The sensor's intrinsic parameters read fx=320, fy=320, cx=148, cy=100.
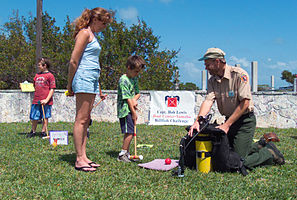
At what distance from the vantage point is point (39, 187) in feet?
10.1

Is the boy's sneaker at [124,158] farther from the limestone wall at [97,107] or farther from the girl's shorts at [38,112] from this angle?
the limestone wall at [97,107]

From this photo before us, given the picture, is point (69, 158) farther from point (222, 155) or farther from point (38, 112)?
point (38, 112)

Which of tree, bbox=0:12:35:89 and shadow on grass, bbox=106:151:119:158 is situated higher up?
tree, bbox=0:12:35:89

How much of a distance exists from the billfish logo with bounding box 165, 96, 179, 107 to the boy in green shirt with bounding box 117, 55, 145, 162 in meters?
5.82

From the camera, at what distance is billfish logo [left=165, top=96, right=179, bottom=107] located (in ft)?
33.3

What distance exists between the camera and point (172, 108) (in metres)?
10.1

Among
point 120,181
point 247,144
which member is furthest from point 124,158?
point 247,144

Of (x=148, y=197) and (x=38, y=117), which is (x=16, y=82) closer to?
(x=38, y=117)

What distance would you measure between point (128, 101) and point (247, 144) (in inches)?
63.8

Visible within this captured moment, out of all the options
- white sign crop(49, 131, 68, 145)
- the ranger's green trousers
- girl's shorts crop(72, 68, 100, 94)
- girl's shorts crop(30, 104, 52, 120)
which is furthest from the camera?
girl's shorts crop(30, 104, 52, 120)

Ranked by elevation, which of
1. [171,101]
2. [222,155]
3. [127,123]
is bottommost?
[222,155]

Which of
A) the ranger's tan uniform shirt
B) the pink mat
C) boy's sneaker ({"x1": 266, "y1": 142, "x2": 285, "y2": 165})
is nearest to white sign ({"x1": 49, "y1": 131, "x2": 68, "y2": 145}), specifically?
the pink mat

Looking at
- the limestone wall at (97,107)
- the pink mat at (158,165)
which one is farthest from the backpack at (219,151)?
the limestone wall at (97,107)

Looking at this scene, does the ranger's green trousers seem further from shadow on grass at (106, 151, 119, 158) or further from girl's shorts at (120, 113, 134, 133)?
shadow on grass at (106, 151, 119, 158)
